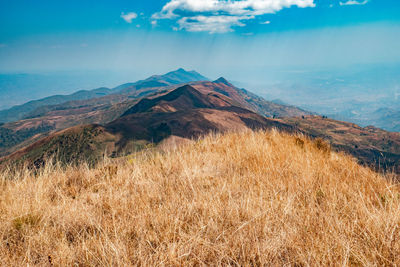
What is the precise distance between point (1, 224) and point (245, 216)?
3.14 meters

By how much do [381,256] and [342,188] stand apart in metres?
1.74

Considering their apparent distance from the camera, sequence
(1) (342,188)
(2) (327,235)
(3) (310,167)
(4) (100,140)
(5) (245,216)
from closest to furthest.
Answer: (2) (327,235) → (5) (245,216) → (1) (342,188) → (3) (310,167) → (4) (100,140)

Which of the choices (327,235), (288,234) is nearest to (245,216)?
(288,234)

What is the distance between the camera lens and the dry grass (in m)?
2.16

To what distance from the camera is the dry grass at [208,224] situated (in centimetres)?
216

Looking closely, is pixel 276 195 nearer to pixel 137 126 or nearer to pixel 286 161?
pixel 286 161

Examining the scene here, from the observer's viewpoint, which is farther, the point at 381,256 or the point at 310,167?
the point at 310,167

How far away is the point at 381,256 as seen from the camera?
2.00 meters

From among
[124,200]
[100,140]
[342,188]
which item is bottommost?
[100,140]

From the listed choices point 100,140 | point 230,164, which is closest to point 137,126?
point 100,140

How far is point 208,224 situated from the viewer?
8.35 ft

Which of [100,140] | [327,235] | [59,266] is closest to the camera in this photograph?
[59,266]

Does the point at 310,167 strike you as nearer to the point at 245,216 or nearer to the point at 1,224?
the point at 245,216

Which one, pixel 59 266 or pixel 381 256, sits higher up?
pixel 59 266
